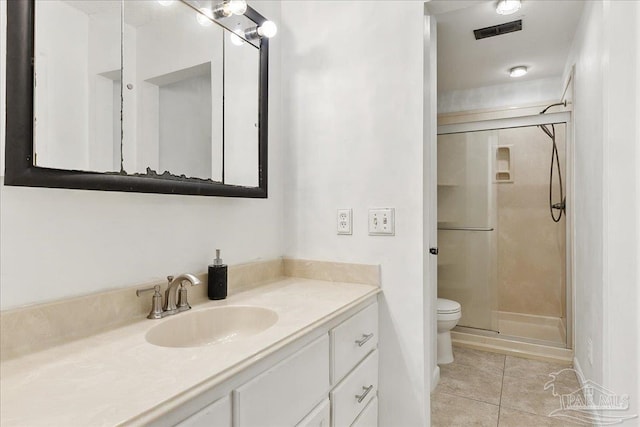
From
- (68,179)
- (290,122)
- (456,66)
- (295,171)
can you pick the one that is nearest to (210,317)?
(68,179)

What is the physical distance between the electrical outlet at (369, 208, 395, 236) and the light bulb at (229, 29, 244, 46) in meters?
0.93

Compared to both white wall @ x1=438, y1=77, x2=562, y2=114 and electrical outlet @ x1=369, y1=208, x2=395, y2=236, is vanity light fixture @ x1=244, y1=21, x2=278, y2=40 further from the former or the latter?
white wall @ x1=438, y1=77, x2=562, y2=114

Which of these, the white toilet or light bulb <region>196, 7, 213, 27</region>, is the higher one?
light bulb <region>196, 7, 213, 27</region>

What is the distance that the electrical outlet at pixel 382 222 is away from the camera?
1556 millimetres

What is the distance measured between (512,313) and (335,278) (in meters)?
2.55

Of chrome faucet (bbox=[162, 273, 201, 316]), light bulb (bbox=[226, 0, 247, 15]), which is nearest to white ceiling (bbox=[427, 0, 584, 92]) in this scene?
light bulb (bbox=[226, 0, 247, 15])

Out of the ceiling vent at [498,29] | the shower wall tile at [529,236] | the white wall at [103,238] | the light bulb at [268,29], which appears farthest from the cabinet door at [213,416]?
the shower wall tile at [529,236]

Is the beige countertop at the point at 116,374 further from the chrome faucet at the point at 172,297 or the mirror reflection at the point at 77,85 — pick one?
the mirror reflection at the point at 77,85

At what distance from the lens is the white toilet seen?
2529 millimetres

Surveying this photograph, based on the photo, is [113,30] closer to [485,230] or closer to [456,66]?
[456,66]

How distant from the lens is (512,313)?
11.1 feet

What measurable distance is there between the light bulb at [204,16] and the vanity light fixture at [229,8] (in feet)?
0.08

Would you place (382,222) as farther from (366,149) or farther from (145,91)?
(145,91)

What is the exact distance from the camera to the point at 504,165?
3.34m
